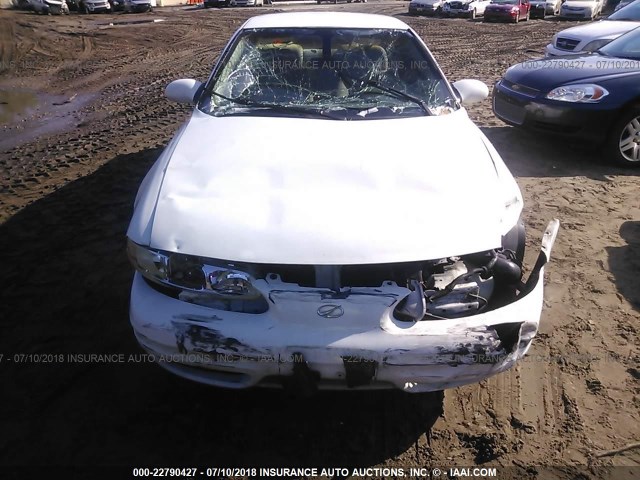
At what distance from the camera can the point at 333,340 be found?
6.32ft

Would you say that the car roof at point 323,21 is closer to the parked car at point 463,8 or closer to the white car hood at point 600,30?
the white car hood at point 600,30

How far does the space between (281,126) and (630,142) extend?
14.0 feet

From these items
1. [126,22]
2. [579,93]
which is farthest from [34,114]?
[126,22]

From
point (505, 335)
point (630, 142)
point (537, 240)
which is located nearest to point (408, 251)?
point (505, 335)

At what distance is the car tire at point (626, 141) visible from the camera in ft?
17.2

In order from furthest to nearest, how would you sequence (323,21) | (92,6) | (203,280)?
(92,6)
(323,21)
(203,280)

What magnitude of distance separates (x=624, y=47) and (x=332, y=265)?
5975mm

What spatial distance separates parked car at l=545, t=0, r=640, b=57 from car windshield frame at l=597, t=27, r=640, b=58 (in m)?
2.46

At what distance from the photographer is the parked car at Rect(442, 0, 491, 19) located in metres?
21.7

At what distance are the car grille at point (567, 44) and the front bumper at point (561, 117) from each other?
4.30 meters

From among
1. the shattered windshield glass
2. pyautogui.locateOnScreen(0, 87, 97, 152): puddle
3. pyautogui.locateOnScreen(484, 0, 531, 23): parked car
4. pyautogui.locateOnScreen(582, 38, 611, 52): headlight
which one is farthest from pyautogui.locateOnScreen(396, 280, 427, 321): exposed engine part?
pyautogui.locateOnScreen(484, 0, 531, 23): parked car

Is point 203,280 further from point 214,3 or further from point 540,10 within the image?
point 214,3

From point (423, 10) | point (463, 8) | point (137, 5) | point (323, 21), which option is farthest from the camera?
point (423, 10)

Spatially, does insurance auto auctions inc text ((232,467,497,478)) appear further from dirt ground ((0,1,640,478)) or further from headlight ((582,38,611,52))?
headlight ((582,38,611,52))
